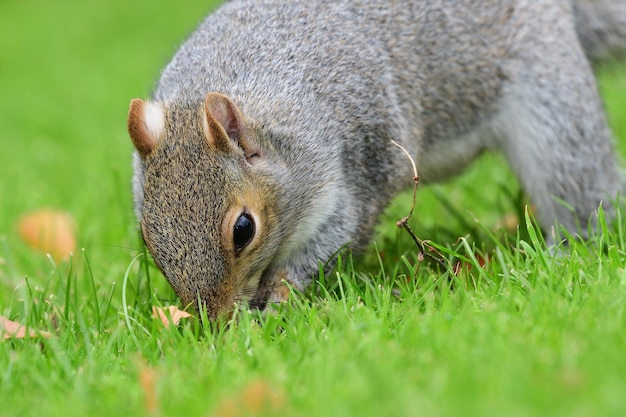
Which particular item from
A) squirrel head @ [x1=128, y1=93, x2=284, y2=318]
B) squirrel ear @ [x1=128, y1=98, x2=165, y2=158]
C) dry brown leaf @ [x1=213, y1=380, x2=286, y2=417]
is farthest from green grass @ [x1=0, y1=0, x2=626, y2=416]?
squirrel ear @ [x1=128, y1=98, x2=165, y2=158]

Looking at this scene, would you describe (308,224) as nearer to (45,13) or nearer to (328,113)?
(328,113)

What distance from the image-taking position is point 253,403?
6.34 feet

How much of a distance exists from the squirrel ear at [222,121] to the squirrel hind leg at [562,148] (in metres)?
1.57

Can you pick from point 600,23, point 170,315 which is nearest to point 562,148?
point 600,23

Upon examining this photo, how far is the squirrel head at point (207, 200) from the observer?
2656mm

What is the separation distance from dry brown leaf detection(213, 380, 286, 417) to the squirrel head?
72 centimetres

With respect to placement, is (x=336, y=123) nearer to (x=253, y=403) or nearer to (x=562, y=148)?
(x=562, y=148)

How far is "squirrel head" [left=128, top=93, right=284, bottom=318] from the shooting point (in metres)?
2.66

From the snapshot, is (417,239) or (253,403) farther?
(417,239)

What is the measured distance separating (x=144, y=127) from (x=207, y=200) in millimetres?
424

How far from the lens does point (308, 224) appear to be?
3111 mm

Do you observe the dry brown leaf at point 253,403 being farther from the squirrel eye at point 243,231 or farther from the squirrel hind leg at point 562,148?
the squirrel hind leg at point 562,148

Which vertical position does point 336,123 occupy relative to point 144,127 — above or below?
below

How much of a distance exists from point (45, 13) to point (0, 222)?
31.2 feet
